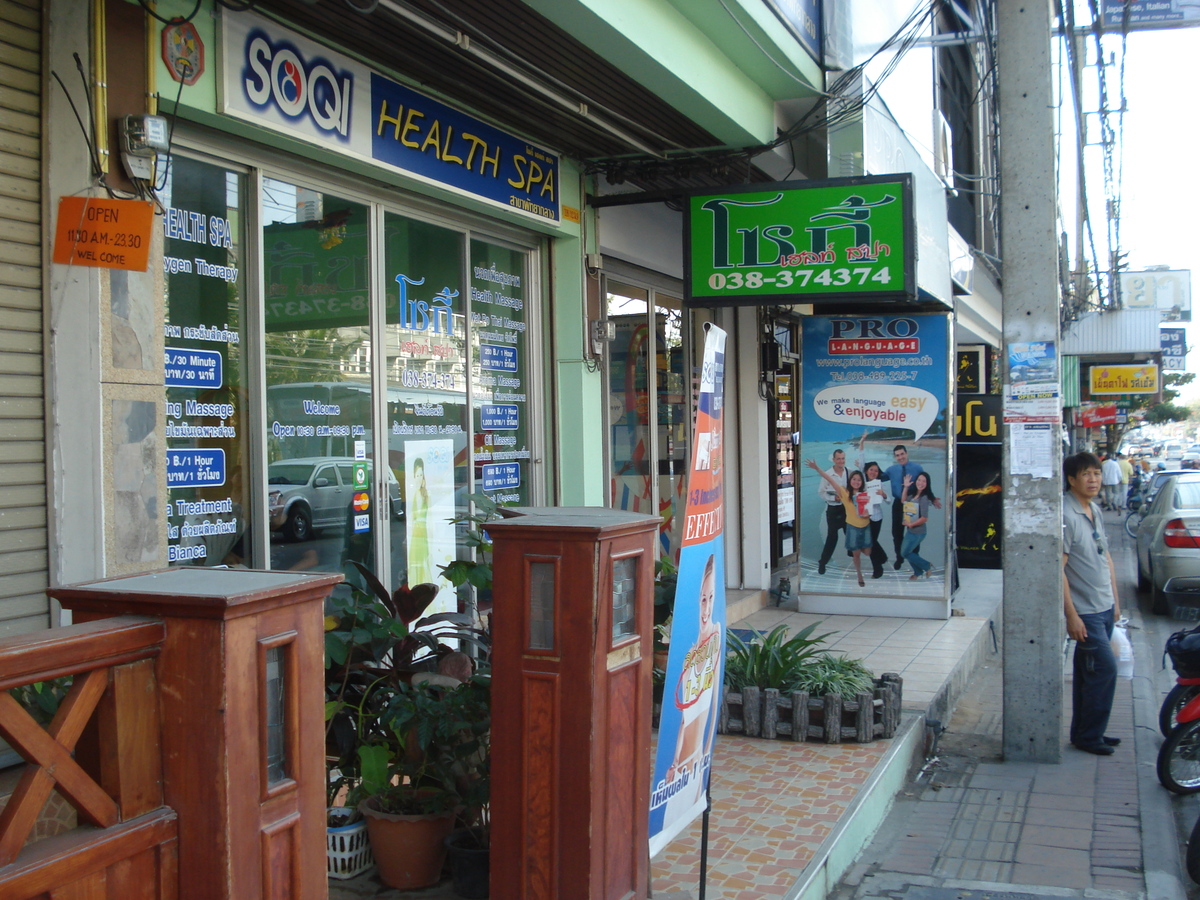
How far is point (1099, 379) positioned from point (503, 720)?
128 feet

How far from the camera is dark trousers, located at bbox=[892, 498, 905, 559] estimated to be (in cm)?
1008

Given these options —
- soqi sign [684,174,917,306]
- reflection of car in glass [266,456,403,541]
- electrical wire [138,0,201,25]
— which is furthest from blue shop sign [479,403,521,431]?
electrical wire [138,0,201,25]

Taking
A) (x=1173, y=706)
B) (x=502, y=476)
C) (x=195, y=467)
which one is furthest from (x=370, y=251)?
(x=1173, y=706)

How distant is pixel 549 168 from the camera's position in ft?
25.1

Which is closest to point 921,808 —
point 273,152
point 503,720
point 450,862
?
point 450,862

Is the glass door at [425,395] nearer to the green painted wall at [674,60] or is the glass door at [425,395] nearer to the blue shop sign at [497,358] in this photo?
the blue shop sign at [497,358]

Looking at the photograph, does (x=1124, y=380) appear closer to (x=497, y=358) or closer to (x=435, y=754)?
(x=497, y=358)

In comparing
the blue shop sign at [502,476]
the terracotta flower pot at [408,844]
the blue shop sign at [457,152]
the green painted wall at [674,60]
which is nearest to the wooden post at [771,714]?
the blue shop sign at [502,476]

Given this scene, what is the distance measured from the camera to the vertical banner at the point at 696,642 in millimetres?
3479

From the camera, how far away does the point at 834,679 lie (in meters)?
6.33

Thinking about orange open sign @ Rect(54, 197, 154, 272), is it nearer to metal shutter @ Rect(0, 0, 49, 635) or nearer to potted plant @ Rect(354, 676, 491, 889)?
metal shutter @ Rect(0, 0, 49, 635)

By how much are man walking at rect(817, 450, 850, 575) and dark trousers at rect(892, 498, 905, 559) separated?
483mm

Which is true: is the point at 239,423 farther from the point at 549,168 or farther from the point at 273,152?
the point at 549,168

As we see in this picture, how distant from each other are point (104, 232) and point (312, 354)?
1636mm
